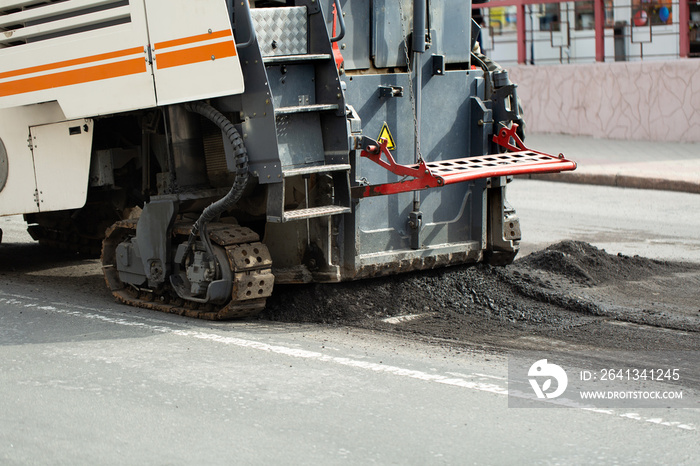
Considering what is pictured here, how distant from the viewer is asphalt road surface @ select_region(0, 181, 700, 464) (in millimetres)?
4496

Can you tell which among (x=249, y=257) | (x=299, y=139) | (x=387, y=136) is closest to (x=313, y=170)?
(x=299, y=139)

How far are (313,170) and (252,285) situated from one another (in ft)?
2.77

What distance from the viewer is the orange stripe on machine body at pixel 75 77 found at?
6.72 m

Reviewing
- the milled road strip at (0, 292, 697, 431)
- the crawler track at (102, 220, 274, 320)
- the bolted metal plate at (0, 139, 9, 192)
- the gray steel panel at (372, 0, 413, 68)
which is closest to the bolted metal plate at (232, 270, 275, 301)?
the crawler track at (102, 220, 274, 320)

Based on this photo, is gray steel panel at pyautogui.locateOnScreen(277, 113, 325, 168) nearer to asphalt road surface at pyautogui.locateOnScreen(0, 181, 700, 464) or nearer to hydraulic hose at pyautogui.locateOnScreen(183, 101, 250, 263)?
hydraulic hose at pyautogui.locateOnScreen(183, 101, 250, 263)

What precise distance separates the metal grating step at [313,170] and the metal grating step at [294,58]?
0.68 metres

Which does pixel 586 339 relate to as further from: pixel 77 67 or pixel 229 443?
pixel 77 67

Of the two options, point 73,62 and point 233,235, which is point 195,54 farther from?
Answer: point 233,235

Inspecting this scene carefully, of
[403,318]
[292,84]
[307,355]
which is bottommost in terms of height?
[403,318]

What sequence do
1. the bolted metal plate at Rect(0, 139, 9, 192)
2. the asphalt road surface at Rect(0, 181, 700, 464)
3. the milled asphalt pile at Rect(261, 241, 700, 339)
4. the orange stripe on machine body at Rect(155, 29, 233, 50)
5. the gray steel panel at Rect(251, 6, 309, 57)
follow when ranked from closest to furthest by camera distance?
the asphalt road surface at Rect(0, 181, 700, 464) → the orange stripe on machine body at Rect(155, 29, 233, 50) → the gray steel panel at Rect(251, 6, 309, 57) → the milled asphalt pile at Rect(261, 241, 700, 339) → the bolted metal plate at Rect(0, 139, 9, 192)

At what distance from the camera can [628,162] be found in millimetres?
16547

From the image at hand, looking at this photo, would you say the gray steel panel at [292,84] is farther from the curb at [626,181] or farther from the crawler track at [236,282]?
the curb at [626,181]

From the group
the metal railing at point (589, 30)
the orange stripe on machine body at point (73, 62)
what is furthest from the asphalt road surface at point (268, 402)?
the metal railing at point (589, 30)

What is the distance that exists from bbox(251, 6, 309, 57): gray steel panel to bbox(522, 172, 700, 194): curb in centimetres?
888
